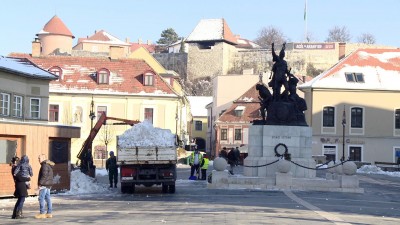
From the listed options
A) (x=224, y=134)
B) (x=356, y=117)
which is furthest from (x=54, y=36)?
(x=356, y=117)

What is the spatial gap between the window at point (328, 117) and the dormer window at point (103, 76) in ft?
60.3

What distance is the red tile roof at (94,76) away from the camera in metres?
68.8

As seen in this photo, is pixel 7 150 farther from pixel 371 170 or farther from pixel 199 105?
pixel 199 105

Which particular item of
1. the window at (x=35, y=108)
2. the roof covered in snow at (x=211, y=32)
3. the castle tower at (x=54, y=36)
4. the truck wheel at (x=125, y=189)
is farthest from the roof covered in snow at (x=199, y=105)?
the truck wheel at (x=125, y=189)

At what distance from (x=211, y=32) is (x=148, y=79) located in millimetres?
70967

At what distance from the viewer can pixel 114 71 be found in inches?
2790

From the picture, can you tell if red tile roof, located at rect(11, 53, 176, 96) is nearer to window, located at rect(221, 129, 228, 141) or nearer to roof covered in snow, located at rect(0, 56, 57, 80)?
window, located at rect(221, 129, 228, 141)

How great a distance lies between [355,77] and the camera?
227 ft

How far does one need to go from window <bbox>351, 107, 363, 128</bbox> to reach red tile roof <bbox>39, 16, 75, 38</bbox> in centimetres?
8057

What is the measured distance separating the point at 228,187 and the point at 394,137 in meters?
39.6

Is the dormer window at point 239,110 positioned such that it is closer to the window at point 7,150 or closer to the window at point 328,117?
the window at point 328,117

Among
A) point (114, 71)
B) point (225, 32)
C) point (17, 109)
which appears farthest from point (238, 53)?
point (17, 109)

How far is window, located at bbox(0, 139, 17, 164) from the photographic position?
25.8m

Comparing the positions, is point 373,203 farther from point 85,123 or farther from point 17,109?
point 85,123
